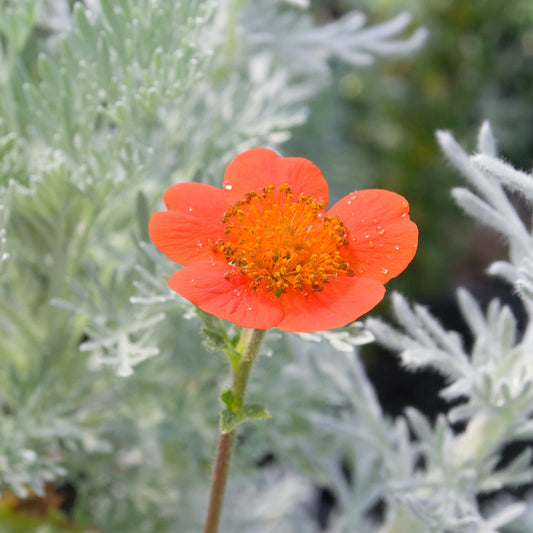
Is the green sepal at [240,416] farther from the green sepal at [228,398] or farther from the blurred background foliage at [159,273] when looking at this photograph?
the blurred background foliage at [159,273]

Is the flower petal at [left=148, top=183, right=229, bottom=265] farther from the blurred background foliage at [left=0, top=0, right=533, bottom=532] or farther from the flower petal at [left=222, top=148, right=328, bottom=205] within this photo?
the blurred background foliage at [left=0, top=0, right=533, bottom=532]

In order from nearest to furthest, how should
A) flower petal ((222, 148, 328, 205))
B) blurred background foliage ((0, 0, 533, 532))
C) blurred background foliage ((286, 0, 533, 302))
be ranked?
1. flower petal ((222, 148, 328, 205))
2. blurred background foliage ((0, 0, 533, 532))
3. blurred background foliage ((286, 0, 533, 302))

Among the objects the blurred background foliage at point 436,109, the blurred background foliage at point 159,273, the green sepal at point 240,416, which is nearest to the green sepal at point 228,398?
the green sepal at point 240,416

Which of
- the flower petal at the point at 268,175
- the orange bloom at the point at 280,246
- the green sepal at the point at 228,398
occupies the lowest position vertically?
the green sepal at the point at 228,398

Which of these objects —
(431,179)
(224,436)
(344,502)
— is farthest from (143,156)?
(431,179)

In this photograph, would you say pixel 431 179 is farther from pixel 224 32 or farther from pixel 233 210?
pixel 233 210

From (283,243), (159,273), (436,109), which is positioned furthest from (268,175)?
(436,109)

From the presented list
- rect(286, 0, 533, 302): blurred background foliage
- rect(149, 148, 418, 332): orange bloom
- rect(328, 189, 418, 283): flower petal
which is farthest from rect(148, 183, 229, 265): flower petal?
rect(286, 0, 533, 302): blurred background foliage
